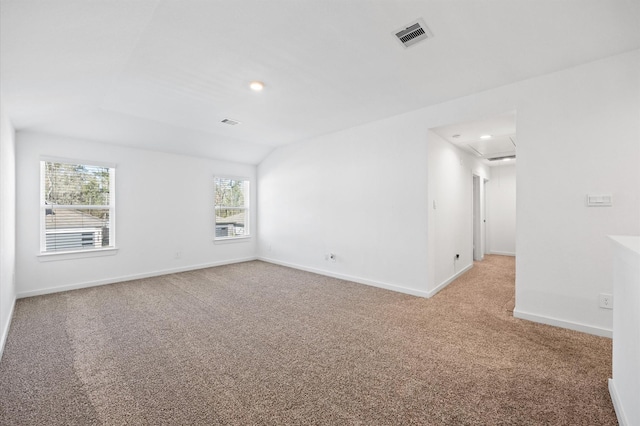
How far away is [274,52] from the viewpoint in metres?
2.41

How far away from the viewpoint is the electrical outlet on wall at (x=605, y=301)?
99.7 inches

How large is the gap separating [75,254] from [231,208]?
2780mm

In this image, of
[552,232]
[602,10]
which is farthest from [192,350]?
[602,10]

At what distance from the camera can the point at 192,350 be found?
234cm

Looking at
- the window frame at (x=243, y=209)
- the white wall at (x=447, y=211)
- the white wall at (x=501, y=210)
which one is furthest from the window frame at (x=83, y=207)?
the white wall at (x=501, y=210)

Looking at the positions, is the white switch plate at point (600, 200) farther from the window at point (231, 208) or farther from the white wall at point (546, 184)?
the window at point (231, 208)

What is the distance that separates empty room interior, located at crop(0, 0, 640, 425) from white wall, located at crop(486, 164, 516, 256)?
2215 mm

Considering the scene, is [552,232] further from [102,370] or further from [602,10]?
[102,370]

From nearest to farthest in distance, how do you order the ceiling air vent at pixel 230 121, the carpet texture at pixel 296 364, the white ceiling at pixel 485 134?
the carpet texture at pixel 296 364 → the white ceiling at pixel 485 134 → the ceiling air vent at pixel 230 121

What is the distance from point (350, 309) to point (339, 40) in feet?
9.20

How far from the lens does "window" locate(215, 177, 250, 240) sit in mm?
6004

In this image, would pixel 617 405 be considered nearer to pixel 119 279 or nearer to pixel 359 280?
pixel 359 280

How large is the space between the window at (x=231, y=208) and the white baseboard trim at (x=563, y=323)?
5.30 m

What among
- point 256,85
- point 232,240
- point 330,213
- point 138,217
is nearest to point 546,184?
point 330,213
